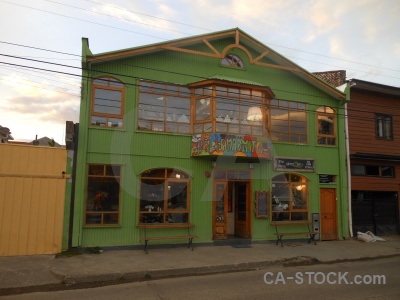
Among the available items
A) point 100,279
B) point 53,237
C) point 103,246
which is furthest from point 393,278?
point 53,237

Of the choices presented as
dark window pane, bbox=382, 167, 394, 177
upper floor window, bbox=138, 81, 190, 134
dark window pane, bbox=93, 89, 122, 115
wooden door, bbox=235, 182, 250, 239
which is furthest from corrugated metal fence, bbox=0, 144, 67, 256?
dark window pane, bbox=382, 167, 394, 177

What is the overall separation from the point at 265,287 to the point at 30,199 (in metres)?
7.96

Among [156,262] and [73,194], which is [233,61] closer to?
[73,194]

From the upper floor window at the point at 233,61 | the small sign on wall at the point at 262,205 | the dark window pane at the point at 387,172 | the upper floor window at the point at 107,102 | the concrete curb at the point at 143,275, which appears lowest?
the concrete curb at the point at 143,275

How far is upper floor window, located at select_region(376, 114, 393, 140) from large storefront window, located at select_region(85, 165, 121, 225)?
13482 mm

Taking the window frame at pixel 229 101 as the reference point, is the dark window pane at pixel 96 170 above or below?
below

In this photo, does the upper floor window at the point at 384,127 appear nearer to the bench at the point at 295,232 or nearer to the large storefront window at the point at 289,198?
the large storefront window at the point at 289,198

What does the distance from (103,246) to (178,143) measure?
15.5 ft

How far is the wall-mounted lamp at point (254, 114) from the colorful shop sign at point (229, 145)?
3.23 feet

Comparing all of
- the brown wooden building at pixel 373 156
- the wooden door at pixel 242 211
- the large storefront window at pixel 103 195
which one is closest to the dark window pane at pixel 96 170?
the large storefront window at pixel 103 195

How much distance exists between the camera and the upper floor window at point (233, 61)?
48.0ft

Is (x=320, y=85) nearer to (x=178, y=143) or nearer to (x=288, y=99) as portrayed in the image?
(x=288, y=99)

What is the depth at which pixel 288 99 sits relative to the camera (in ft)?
50.8

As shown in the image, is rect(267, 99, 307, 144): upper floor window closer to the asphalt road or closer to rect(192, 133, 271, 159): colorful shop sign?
rect(192, 133, 271, 159): colorful shop sign
